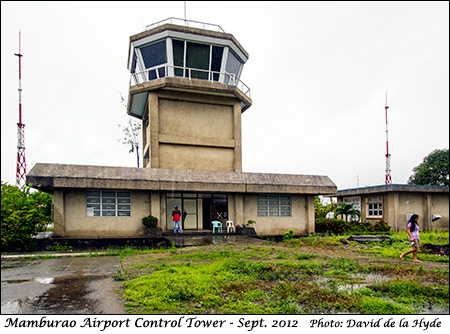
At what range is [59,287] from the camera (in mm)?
6590

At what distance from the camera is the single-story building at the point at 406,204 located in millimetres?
22109

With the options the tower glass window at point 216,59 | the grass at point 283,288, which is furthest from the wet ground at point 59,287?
the tower glass window at point 216,59

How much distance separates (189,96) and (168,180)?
5.88 m

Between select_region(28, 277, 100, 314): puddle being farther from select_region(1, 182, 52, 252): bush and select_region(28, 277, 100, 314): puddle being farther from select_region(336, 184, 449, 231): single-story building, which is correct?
select_region(336, 184, 449, 231): single-story building

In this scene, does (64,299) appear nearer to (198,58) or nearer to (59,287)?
(59,287)

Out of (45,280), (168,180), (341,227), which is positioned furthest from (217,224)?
(45,280)

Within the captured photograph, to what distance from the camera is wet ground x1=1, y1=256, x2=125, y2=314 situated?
5.18m

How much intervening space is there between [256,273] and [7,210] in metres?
9.67

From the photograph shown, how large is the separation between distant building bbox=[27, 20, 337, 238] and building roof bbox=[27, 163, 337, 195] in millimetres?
48

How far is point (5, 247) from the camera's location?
12.5 m

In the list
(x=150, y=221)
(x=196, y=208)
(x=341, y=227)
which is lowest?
(x=341, y=227)

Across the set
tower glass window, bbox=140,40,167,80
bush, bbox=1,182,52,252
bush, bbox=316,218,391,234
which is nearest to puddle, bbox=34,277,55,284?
bush, bbox=1,182,52,252

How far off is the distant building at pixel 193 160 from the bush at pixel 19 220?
7.04ft

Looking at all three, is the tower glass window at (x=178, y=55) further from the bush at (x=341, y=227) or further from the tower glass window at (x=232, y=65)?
the bush at (x=341, y=227)
